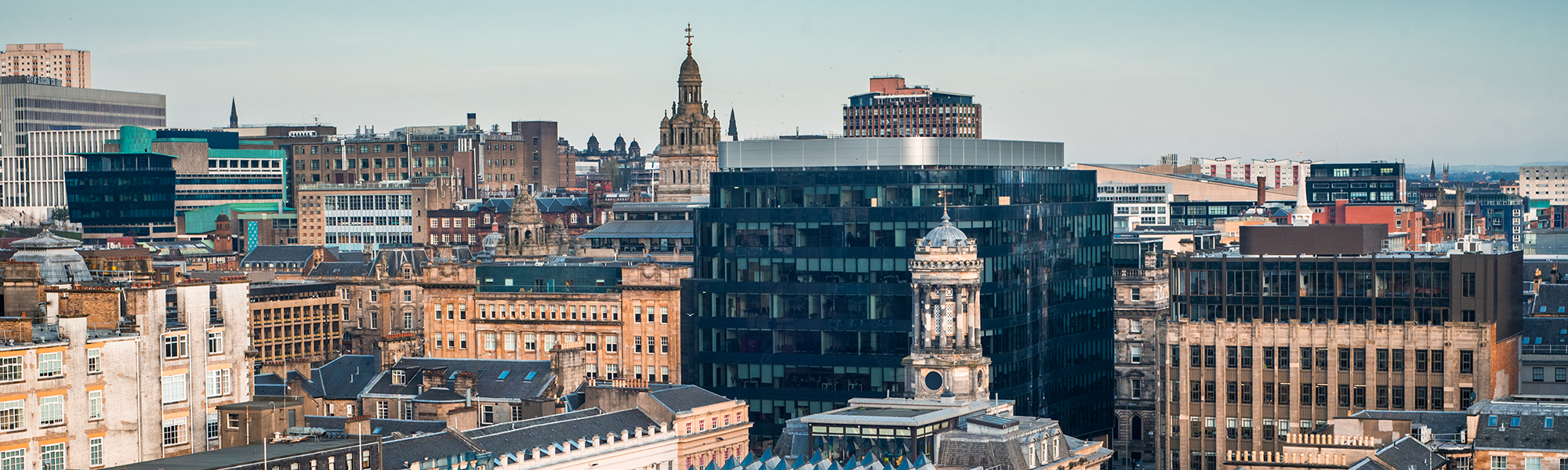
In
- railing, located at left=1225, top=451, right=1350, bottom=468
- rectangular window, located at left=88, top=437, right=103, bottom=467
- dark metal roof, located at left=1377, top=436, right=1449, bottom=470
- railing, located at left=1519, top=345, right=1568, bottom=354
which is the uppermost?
railing, located at left=1519, top=345, right=1568, bottom=354

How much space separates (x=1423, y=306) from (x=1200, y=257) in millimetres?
16680

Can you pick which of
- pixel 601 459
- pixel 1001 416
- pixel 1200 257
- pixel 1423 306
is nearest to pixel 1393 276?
pixel 1423 306

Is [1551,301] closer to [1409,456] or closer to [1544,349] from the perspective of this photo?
[1544,349]

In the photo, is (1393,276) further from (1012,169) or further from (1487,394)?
(1012,169)

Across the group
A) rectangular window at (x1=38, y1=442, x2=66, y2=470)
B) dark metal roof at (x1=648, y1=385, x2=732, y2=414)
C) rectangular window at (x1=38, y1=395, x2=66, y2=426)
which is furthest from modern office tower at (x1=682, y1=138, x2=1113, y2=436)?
rectangular window at (x1=38, y1=395, x2=66, y2=426)

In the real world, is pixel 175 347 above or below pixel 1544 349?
above

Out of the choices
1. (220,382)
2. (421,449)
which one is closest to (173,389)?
(220,382)

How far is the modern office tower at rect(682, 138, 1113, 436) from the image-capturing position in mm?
177000

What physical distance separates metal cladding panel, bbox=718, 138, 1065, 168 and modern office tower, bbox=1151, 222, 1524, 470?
67.5 ft

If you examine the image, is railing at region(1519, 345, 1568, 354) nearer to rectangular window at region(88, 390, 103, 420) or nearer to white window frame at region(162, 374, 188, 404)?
white window frame at region(162, 374, 188, 404)

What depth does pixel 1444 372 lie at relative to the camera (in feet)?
537

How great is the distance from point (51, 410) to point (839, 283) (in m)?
74.0

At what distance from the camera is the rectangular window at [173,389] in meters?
124

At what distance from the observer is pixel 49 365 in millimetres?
116875
